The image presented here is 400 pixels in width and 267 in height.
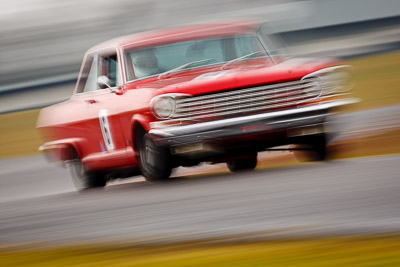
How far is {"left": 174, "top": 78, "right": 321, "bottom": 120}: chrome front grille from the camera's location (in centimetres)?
794

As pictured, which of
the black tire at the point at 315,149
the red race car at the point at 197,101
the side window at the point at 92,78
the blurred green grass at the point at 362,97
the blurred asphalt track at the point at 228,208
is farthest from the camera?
the blurred green grass at the point at 362,97

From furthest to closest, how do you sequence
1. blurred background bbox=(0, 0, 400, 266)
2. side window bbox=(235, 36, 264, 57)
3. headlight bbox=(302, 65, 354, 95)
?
1. side window bbox=(235, 36, 264, 57)
2. headlight bbox=(302, 65, 354, 95)
3. blurred background bbox=(0, 0, 400, 266)

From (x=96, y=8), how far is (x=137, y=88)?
15.7 metres

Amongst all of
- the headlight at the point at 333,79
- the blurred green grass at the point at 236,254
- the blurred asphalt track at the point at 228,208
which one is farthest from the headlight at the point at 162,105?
the blurred green grass at the point at 236,254

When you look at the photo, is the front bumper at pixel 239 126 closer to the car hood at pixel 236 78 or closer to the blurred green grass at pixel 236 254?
the car hood at pixel 236 78

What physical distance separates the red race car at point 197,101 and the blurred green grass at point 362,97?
292 inches

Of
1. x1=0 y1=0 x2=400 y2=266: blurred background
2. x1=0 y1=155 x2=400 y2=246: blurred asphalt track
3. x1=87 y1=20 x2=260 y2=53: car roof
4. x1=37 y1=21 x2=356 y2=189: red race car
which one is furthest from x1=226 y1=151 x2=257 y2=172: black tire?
x1=87 y1=20 x2=260 y2=53: car roof

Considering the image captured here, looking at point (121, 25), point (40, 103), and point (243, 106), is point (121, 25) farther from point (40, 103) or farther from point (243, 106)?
point (243, 106)

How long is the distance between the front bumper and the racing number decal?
2.98 feet

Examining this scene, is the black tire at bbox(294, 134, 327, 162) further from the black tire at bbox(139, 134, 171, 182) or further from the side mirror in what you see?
the side mirror

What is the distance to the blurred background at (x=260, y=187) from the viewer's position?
5100mm

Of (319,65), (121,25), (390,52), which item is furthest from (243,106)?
(121,25)

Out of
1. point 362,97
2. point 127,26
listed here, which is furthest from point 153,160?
point 127,26

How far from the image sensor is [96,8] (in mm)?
23797
